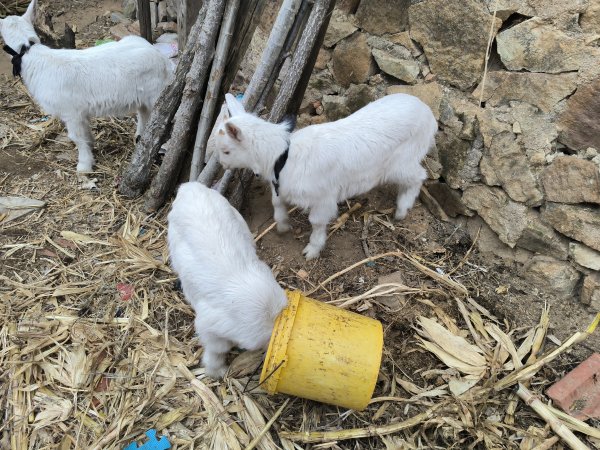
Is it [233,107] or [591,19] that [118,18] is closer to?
[233,107]

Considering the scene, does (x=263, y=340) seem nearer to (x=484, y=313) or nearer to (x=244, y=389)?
(x=244, y=389)

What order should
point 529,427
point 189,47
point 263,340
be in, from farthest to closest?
point 189,47 → point 529,427 → point 263,340

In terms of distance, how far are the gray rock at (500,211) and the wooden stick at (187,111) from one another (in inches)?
104

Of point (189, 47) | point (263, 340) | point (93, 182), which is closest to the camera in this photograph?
point (263, 340)

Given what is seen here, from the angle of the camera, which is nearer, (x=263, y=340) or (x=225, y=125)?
(x=263, y=340)

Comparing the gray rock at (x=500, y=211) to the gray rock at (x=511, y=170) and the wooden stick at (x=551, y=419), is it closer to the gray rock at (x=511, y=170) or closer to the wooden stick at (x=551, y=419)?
the gray rock at (x=511, y=170)

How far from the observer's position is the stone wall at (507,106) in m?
3.39

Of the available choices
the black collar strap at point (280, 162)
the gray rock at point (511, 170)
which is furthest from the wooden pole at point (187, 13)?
the gray rock at point (511, 170)

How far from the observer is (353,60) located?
464 cm

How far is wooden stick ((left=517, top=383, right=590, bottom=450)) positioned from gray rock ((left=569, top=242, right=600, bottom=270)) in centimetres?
114

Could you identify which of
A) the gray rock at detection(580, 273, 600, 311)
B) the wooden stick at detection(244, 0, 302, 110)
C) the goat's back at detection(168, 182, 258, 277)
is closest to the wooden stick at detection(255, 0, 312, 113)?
the wooden stick at detection(244, 0, 302, 110)

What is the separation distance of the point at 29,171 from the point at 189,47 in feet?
8.09

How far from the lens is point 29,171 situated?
511cm

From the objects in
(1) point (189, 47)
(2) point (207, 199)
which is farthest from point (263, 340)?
(1) point (189, 47)
